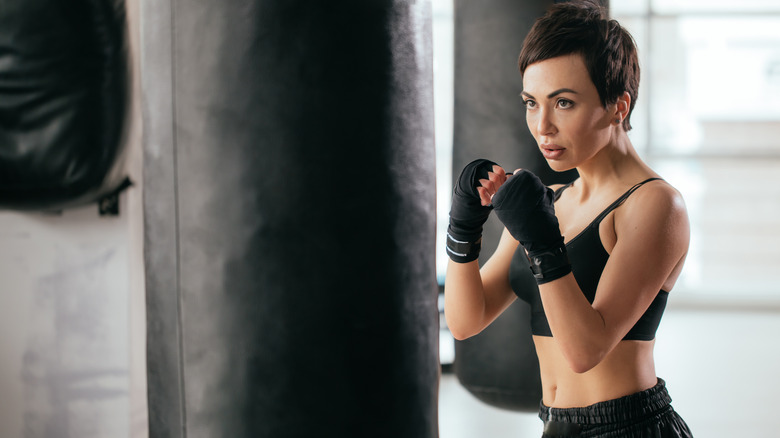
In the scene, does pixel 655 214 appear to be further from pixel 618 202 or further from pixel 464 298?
pixel 464 298

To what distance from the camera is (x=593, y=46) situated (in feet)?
3.35

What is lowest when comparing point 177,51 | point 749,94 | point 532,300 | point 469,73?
point 532,300

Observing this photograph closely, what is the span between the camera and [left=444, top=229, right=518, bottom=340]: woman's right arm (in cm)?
118

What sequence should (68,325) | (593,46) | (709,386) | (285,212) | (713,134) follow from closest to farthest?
(285,212), (593,46), (68,325), (709,386), (713,134)

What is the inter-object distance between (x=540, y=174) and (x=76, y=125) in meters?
1.40

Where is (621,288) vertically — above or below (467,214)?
below

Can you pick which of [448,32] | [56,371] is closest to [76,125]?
[56,371]

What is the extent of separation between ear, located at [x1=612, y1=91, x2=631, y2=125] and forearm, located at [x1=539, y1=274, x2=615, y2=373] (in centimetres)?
28

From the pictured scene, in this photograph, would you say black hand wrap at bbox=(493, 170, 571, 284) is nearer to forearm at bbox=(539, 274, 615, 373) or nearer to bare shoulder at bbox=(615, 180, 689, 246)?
forearm at bbox=(539, 274, 615, 373)

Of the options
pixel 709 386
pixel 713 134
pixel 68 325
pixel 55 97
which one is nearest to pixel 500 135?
pixel 55 97

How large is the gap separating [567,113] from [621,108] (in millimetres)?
98

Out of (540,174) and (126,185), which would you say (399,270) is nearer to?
(540,174)

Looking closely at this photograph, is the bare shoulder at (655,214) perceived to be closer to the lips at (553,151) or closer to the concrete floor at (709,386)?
the lips at (553,151)

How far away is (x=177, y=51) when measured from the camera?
937 mm
